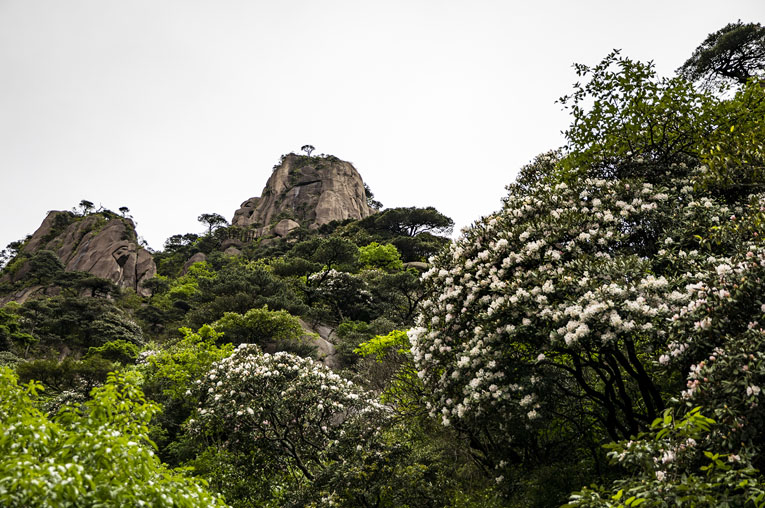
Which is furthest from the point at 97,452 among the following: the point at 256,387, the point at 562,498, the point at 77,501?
the point at 256,387

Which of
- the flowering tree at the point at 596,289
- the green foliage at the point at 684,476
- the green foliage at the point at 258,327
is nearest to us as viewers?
the green foliage at the point at 684,476

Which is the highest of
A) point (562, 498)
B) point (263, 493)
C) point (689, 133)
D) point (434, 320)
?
point (689, 133)

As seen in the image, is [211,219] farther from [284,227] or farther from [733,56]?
[733,56]

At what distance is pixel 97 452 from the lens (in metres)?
2.81

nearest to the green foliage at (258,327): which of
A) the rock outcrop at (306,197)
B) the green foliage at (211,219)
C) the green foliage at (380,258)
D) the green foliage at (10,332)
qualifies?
the green foliage at (10,332)

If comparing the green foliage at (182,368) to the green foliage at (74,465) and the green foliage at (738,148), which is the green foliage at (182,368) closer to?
the green foliage at (74,465)

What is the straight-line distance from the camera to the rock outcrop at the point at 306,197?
6750cm

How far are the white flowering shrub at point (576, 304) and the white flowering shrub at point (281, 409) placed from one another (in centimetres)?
307

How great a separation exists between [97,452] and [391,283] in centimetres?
2625

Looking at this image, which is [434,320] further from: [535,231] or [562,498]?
[562,498]

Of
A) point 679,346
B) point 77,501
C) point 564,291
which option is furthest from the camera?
point 564,291

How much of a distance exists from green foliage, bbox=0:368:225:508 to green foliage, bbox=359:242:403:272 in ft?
110

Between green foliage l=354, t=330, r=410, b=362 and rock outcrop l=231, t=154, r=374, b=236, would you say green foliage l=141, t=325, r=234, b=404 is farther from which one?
rock outcrop l=231, t=154, r=374, b=236

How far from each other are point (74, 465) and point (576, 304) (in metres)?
5.02
